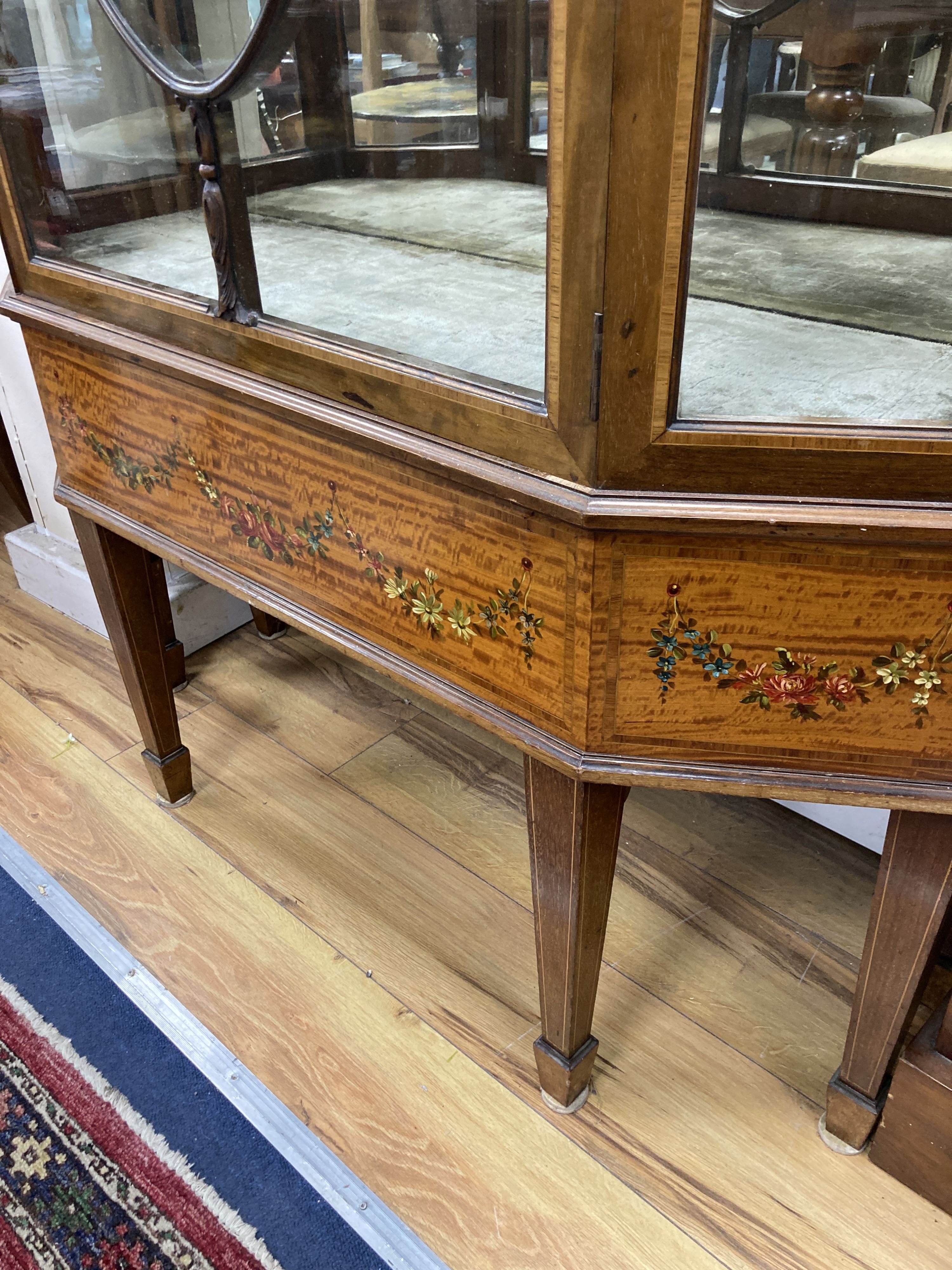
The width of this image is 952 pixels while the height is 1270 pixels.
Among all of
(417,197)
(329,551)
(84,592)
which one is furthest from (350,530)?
(84,592)

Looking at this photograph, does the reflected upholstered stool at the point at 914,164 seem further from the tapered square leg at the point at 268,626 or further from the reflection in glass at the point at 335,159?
the tapered square leg at the point at 268,626

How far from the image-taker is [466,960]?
1282 millimetres

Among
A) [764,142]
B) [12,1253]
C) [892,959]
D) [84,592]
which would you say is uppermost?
[764,142]

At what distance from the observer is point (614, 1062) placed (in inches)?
45.8

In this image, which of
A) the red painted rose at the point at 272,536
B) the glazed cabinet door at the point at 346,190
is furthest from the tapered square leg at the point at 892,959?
the red painted rose at the point at 272,536

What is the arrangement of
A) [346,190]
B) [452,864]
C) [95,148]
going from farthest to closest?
[452,864] → [95,148] → [346,190]

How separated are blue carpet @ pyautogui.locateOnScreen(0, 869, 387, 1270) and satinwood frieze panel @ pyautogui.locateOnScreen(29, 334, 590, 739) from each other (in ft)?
1.96

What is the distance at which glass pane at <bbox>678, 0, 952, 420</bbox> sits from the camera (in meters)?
0.63

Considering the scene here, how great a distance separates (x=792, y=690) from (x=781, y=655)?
0.03m

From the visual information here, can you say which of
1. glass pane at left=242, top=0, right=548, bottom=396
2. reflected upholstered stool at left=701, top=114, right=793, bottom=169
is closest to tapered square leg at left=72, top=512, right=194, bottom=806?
glass pane at left=242, top=0, right=548, bottom=396

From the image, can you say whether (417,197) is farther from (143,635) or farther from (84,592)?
(84,592)

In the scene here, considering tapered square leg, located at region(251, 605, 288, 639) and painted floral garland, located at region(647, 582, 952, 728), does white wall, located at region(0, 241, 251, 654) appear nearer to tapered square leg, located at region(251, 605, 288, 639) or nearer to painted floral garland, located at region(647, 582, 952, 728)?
tapered square leg, located at region(251, 605, 288, 639)

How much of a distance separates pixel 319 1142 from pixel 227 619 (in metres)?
1.05

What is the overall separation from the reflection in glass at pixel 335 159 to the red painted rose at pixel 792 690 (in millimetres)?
275
